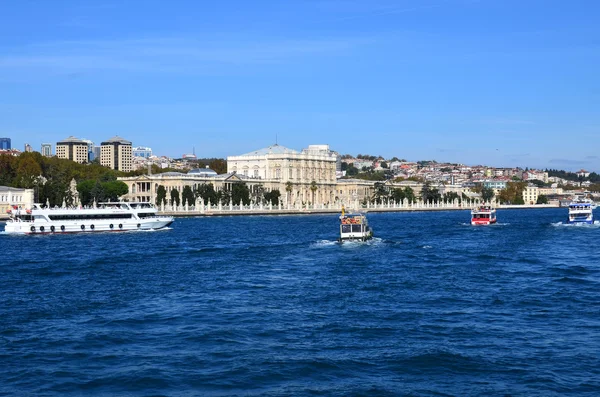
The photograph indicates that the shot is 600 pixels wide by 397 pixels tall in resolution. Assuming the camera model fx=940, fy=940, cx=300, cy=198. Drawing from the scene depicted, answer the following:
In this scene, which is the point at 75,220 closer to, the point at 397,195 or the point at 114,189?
the point at 114,189

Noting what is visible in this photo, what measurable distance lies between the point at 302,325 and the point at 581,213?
177 ft

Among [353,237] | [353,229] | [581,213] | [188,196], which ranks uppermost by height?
[188,196]

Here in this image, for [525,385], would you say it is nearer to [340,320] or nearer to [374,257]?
[340,320]

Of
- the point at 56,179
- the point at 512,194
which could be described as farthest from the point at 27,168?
the point at 512,194

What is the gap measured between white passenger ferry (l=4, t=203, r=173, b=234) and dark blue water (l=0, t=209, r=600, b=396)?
21.6m

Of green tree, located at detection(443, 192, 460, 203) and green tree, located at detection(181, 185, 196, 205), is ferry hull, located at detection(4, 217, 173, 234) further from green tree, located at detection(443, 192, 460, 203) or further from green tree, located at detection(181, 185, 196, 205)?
green tree, located at detection(443, 192, 460, 203)

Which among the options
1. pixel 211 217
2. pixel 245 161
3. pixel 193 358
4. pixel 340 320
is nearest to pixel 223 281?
pixel 340 320

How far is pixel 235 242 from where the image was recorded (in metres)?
49.6

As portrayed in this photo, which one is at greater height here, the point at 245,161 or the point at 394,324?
the point at 245,161

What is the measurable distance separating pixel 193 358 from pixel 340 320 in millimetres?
4941

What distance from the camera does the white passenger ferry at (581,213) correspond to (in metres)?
70.5

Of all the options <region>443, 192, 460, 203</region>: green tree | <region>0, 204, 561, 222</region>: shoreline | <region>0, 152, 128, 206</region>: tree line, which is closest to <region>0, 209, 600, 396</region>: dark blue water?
<region>0, 152, 128, 206</region>: tree line

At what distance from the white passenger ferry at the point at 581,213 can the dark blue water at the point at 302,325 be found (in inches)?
1308

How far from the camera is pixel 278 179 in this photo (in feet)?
425
